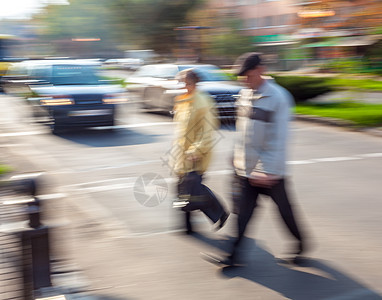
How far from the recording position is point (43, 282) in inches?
152

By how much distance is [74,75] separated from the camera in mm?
13484

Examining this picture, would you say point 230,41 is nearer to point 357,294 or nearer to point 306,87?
point 306,87

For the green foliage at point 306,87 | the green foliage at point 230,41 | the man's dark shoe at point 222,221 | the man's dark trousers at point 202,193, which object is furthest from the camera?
the green foliage at point 230,41

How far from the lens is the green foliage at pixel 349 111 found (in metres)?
13.3

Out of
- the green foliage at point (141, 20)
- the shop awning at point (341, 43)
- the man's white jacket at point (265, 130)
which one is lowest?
the man's white jacket at point (265, 130)

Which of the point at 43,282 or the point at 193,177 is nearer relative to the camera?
the point at 43,282

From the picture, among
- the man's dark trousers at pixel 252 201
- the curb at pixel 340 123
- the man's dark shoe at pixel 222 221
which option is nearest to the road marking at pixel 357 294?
the man's dark trousers at pixel 252 201

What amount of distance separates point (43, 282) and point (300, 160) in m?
6.38

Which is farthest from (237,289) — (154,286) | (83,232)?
(83,232)

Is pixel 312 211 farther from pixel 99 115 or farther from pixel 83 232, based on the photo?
pixel 99 115

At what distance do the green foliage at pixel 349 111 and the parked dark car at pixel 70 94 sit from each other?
5600 mm

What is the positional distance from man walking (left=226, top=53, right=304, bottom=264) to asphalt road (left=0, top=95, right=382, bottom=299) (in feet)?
2.34

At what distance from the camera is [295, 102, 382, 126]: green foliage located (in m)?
13.3

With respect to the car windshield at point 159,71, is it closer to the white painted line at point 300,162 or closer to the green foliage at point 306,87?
the green foliage at point 306,87
